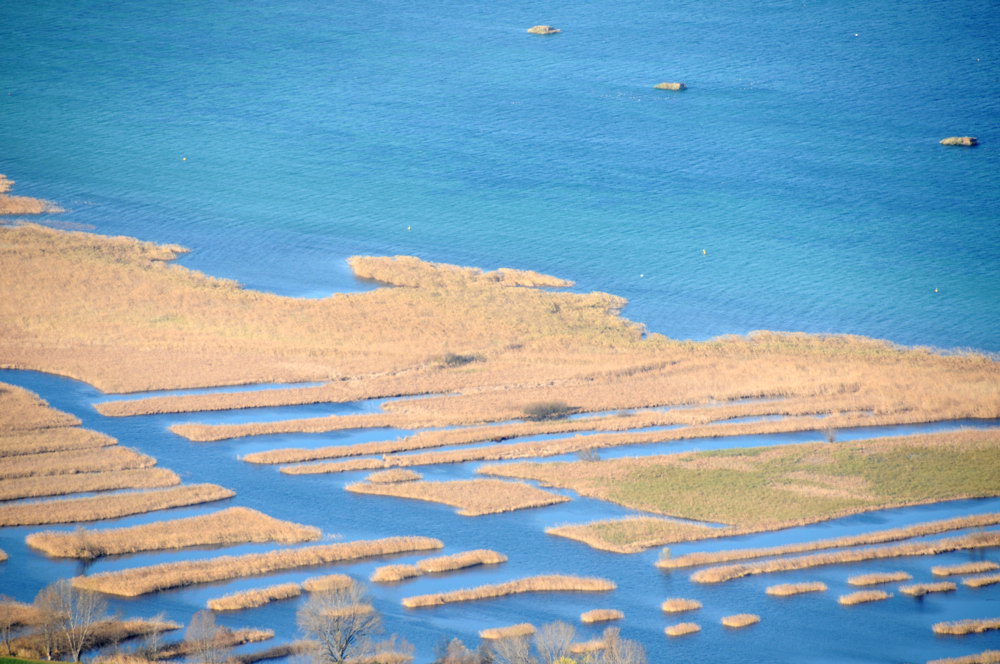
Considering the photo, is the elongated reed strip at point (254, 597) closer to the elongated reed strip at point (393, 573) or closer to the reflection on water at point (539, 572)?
the reflection on water at point (539, 572)

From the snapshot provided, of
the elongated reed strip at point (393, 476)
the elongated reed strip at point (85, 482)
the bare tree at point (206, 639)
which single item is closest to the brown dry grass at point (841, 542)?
the elongated reed strip at point (393, 476)

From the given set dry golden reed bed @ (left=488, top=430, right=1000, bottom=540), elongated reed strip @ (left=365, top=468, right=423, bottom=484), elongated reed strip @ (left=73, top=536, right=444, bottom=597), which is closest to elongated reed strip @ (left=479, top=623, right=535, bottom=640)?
elongated reed strip @ (left=73, top=536, right=444, bottom=597)

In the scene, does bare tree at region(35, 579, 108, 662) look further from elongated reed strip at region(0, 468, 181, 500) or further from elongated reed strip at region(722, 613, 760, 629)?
elongated reed strip at region(722, 613, 760, 629)

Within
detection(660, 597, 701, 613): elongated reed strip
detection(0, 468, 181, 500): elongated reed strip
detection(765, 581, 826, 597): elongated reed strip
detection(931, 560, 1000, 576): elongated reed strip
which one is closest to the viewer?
detection(660, 597, 701, 613): elongated reed strip

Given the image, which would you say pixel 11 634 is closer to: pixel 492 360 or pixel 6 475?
pixel 6 475

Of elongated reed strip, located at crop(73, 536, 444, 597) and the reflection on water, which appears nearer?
the reflection on water

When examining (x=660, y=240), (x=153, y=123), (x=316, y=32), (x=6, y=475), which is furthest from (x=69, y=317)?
(x=316, y=32)

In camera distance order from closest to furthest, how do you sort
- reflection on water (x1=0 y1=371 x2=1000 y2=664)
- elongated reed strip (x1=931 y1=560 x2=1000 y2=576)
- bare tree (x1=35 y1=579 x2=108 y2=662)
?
bare tree (x1=35 y1=579 x2=108 y2=662) < reflection on water (x1=0 y1=371 x2=1000 y2=664) < elongated reed strip (x1=931 y1=560 x2=1000 y2=576)
